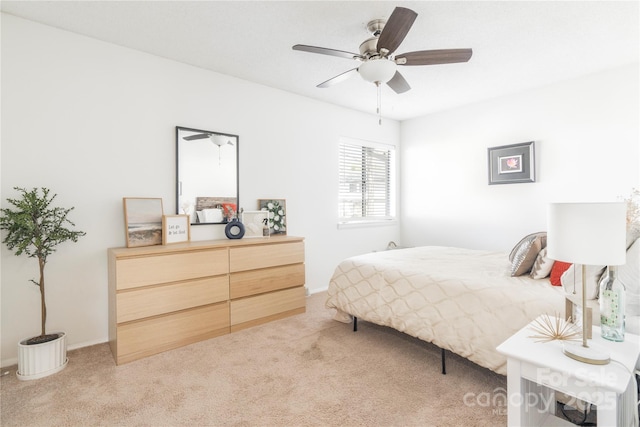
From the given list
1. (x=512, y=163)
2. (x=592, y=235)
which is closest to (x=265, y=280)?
(x=592, y=235)

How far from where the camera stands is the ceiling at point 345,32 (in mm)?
2154

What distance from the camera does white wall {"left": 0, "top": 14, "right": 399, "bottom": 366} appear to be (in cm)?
228

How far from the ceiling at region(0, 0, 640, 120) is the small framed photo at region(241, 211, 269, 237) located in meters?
1.48

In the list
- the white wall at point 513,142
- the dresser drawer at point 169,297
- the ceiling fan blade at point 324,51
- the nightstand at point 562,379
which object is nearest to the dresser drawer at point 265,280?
the dresser drawer at point 169,297

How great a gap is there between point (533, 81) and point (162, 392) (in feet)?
14.7

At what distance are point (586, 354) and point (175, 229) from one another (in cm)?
293

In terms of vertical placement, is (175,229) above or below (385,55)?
below

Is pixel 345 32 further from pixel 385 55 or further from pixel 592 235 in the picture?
pixel 592 235

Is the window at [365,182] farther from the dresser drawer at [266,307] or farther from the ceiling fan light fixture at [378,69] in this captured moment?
the ceiling fan light fixture at [378,69]

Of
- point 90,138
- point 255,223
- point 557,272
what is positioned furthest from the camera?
point 255,223

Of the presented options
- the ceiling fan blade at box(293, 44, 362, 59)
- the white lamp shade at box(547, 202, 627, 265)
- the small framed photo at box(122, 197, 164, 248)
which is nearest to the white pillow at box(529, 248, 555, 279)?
the white lamp shade at box(547, 202, 627, 265)

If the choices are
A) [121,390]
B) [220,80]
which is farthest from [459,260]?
[220,80]

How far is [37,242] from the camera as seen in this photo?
2.10m

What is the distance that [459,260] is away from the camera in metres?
2.83
